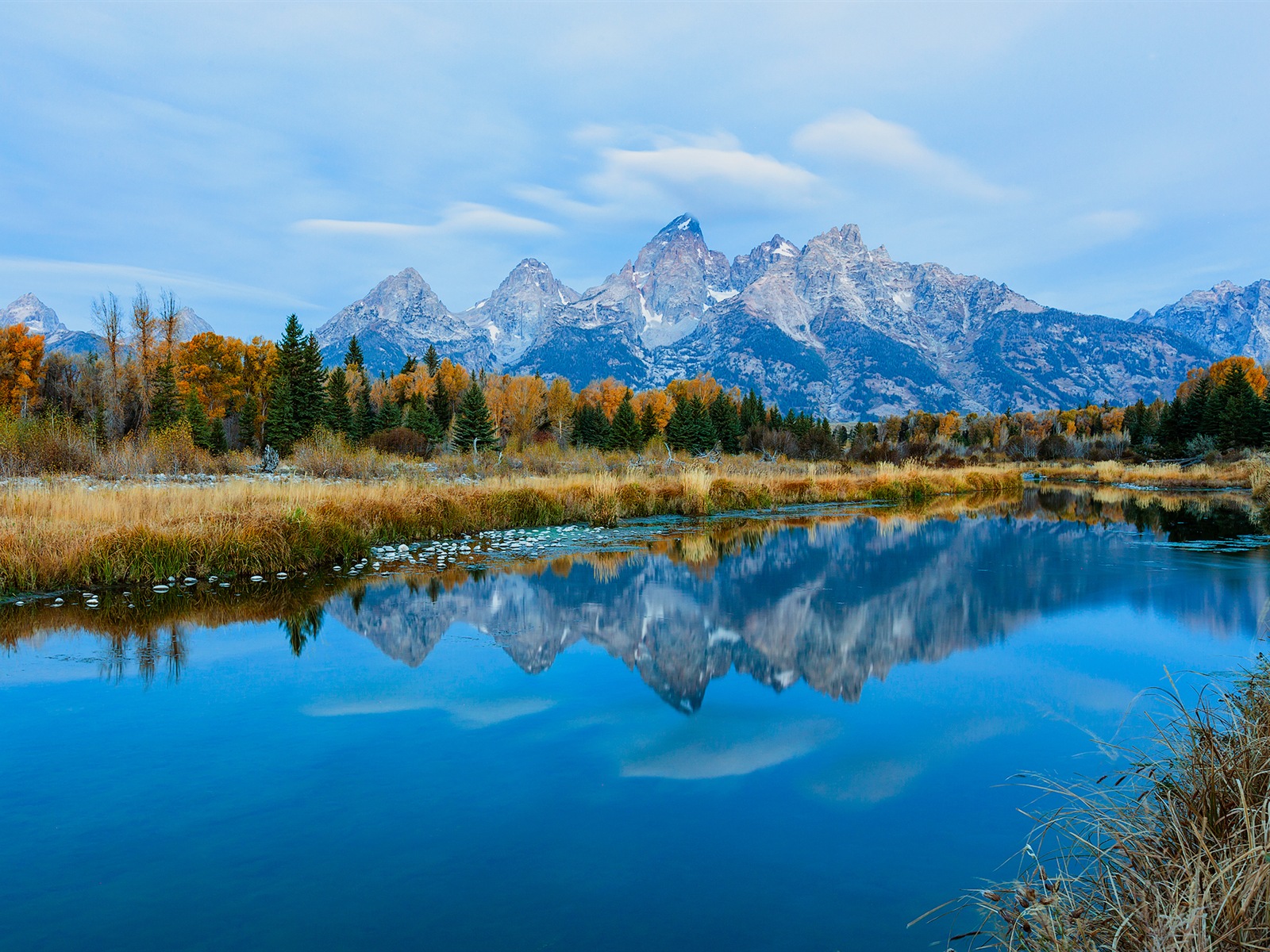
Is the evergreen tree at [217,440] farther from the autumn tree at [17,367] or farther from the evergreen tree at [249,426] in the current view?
the autumn tree at [17,367]

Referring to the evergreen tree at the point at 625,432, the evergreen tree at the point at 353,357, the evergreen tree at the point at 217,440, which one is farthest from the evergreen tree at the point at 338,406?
the evergreen tree at the point at 625,432

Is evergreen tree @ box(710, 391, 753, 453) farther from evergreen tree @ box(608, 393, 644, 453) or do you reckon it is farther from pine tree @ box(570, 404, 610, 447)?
pine tree @ box(570, 404, 610, 447)

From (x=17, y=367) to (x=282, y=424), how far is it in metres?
19.7

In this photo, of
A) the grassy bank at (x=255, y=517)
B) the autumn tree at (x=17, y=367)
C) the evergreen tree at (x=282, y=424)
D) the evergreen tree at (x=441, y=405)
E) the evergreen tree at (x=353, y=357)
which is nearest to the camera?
the grassy bank at (x=255, y=517)

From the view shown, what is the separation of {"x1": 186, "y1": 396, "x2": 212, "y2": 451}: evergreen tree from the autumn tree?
932 cm

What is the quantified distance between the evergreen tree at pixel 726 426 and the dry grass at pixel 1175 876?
210 feet

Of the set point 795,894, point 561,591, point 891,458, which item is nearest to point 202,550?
point 561,591

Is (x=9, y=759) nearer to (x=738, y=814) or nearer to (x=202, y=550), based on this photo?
(x=738, y=814)

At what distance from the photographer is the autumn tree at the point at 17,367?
48.0 meters

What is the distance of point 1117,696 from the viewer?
23.5 ft

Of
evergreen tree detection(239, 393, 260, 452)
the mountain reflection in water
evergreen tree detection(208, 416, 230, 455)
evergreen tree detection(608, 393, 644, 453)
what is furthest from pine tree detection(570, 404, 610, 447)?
the mountain reflection in water

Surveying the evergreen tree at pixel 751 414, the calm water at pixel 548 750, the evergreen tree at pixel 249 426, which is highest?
the evergreen tree at pixel 751 414

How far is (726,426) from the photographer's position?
2825 inches

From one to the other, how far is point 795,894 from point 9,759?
5.64 metres
